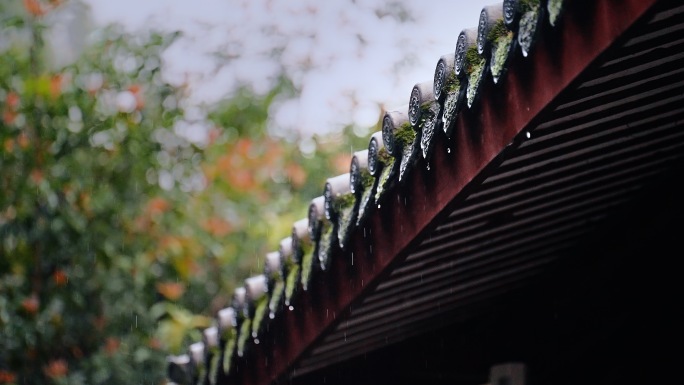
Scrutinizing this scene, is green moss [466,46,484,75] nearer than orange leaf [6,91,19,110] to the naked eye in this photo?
Yes

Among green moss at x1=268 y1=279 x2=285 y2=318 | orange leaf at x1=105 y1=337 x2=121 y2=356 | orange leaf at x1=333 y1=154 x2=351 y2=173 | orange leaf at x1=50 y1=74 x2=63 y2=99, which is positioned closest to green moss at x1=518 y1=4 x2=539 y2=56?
green moss at x1=268 y1=279 x2=285 y2=318

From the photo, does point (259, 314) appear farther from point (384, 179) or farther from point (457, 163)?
point (457, 163)

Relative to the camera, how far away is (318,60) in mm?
12570

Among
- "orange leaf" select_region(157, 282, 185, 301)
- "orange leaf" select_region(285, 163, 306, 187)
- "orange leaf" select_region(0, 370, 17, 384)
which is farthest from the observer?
"orange leaf" select_region(285, 163, 306, 187)

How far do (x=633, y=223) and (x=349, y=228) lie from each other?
1.34m

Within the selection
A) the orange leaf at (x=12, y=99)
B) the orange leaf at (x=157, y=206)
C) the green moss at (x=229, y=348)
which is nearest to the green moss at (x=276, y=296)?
the green moss at (x=229, y=348)

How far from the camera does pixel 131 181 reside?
7941mm

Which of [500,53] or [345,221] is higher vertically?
[500,53]

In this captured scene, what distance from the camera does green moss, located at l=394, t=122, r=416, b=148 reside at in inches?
96.5

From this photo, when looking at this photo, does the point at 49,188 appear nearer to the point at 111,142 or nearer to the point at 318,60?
the point at 111,142

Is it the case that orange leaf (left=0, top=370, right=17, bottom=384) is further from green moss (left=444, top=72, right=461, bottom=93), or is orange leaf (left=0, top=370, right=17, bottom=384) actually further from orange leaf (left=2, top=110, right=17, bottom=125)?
green moss (left=444, top=72, right=461, bottom=93)

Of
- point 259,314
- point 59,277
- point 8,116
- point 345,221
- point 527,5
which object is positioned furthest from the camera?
point 59,277

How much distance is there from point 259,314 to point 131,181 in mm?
4540

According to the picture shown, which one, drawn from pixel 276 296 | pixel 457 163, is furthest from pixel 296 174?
pixel 457 163
